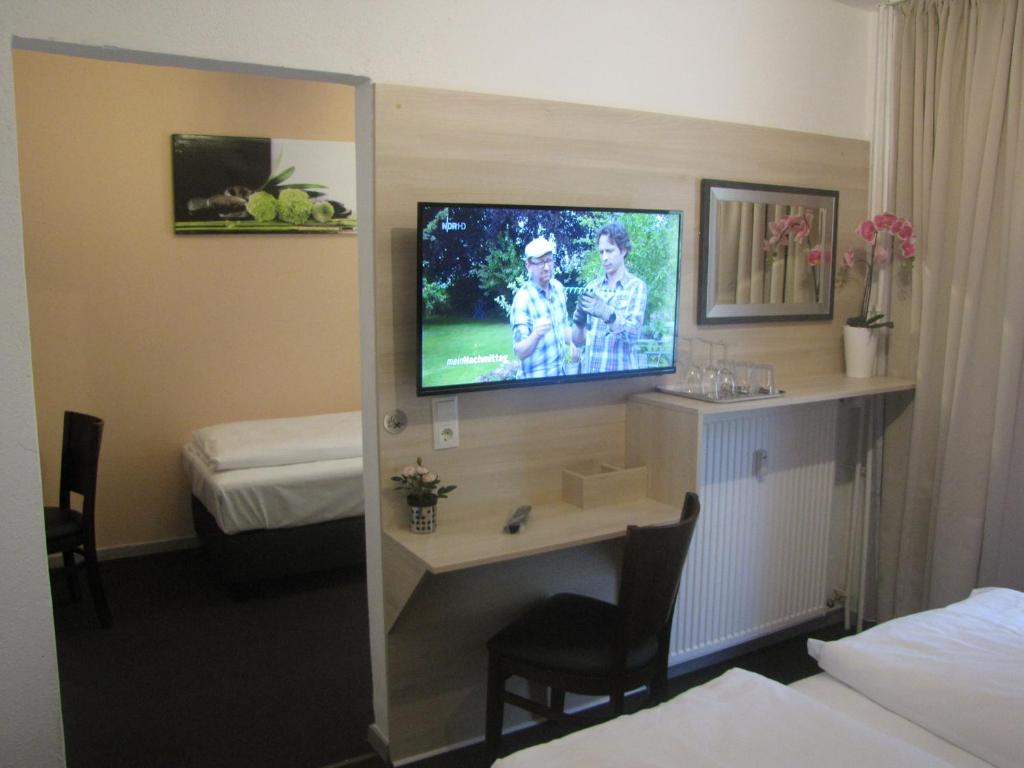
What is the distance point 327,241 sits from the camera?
4930mm

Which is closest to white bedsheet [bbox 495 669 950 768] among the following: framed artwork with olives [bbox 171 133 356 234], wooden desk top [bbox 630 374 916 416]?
wooden desk top [bbox 630 374 916 416]

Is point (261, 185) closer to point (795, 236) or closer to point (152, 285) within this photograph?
point (152, 285)

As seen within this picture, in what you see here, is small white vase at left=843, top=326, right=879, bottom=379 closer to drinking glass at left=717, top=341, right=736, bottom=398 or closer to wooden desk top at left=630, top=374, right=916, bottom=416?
wooden desk top at left=630, top=374, right=916, bottom=416

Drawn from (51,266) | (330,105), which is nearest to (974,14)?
(330,105)

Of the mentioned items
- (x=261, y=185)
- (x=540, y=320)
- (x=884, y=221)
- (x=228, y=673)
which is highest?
(x=261, y=185)

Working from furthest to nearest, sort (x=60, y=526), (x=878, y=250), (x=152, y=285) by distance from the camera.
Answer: (x=152, y=285)
(x=60, y=526)
(x=878, y=250)

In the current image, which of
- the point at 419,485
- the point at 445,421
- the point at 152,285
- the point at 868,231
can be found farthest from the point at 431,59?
the point at 152,285

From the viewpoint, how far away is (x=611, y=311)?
277cm

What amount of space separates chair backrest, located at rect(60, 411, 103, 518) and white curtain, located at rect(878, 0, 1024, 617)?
10.7 ft

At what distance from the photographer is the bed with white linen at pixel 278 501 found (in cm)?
388

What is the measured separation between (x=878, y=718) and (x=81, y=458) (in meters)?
3.15

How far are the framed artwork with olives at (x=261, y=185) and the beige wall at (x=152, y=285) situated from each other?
0.06 meters

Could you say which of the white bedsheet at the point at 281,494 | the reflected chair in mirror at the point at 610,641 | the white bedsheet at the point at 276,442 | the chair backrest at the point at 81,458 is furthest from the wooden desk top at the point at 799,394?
the chair backrest at the point at 81,458

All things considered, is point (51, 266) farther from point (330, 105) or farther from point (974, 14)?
point (974, 14)
